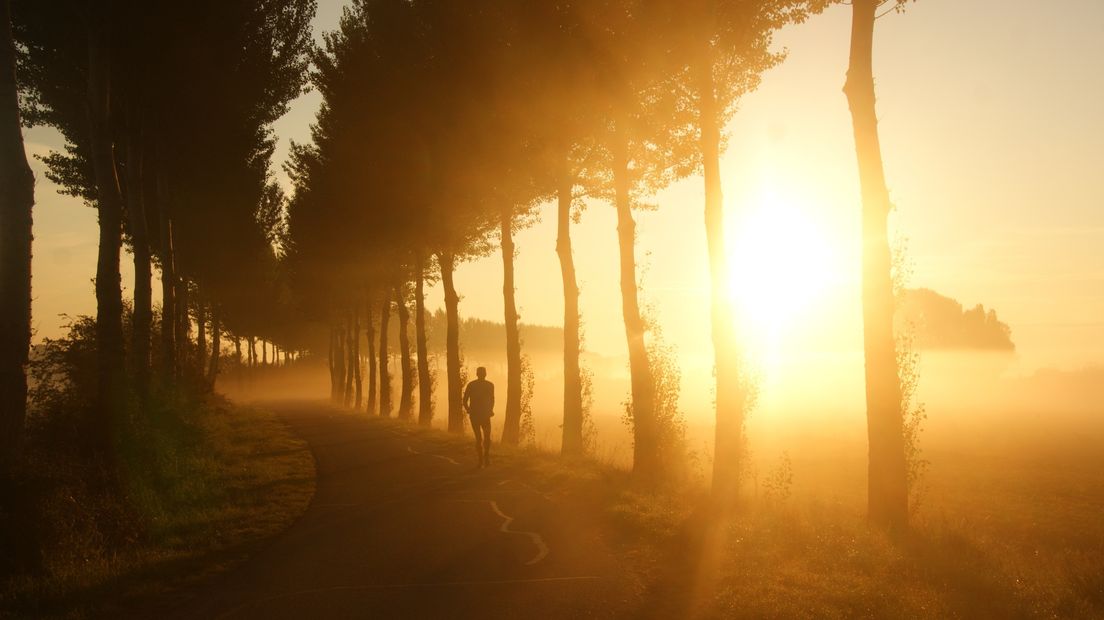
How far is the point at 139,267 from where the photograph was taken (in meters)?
21.8

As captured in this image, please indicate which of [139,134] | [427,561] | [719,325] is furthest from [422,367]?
[427,561]

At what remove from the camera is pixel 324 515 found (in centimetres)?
1248

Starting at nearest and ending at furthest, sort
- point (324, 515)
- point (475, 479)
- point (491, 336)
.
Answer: point (324, 515)
point (475, 479)
point (491, 336)

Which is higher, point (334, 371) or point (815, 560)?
point (334, 371)

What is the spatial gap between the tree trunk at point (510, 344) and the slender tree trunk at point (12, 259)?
667 inches

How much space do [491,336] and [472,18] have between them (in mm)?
157074

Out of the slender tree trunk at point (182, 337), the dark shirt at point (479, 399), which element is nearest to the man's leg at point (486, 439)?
the dark shirt at point (479, 399)

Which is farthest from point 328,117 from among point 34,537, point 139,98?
point 34,537

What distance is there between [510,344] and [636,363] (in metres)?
10.1

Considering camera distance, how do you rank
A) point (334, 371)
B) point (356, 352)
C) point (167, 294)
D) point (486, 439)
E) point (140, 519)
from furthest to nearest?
1. point (334, 371)
2. point (356, 352)
3. point (167, 294)
4. point (486, 439)
5. point (140, 519)

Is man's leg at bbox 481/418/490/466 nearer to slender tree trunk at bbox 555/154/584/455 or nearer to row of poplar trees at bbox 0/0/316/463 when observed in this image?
slender tree trunk at bbox 555/154/584/455

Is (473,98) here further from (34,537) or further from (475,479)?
(34,537)

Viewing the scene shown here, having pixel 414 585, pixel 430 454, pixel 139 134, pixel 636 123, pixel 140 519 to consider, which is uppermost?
pixel 139 134

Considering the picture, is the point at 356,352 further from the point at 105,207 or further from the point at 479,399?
the point at 105,207
